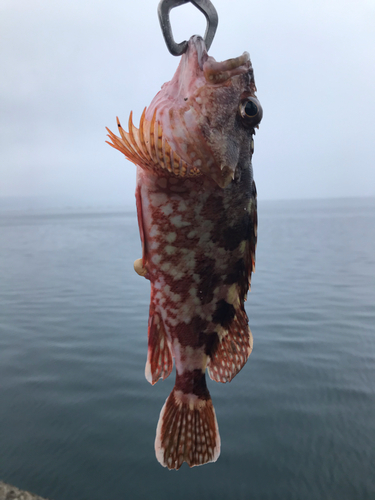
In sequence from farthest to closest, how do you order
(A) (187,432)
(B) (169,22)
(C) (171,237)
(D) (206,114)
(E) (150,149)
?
(A) (187,432) → (C) (171,237) → (D) (206,114) → (E) (150,149) → (B) (169,22)

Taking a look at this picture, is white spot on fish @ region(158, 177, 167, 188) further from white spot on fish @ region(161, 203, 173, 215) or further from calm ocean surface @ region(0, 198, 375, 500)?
calm ocean surface @ region(0, 198, 375, 500)

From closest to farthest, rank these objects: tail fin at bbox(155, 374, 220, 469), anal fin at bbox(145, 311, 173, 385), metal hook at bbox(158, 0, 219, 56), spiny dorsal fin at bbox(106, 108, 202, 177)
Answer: metal hook at bbox(158, 0, 219, 56) < spiny dorsal fin at bbox(106, 108, 202, 177) < tail fin at bbox(155, 374, 220, 469) < anal fin at bbox(145, 311, 173, 385)

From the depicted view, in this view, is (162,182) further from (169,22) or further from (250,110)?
(169,22)

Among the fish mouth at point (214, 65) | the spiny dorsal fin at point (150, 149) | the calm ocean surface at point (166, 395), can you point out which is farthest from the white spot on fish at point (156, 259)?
the calm ocean surface at point (166, 395)

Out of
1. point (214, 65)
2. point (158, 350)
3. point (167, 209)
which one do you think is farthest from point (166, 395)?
point (214, 65)

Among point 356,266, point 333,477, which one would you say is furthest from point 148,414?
point 356,266

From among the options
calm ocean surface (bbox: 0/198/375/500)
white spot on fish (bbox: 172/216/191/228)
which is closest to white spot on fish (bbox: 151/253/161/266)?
white spot on fish (bbox: 172/216/191/228)

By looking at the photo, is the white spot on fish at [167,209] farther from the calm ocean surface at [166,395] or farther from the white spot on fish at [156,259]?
the calm ocean surface at [166,395]
